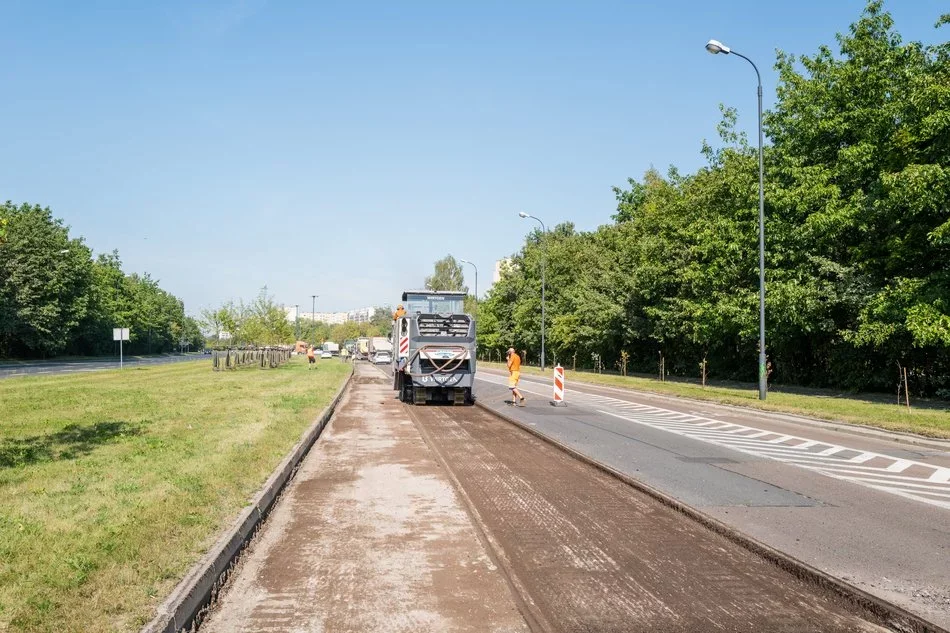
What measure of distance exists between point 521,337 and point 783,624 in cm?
6221

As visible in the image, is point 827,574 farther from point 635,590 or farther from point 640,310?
point 640,310

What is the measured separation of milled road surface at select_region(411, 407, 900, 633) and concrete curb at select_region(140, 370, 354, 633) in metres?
2.21

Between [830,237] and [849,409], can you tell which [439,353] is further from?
[830,237]

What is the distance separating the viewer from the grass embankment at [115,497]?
4.52 m

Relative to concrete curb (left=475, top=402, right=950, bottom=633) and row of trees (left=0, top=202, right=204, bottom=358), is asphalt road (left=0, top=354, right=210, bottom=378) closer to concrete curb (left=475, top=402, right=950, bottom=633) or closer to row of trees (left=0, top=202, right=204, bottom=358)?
row of trees (left=0, top=202, right=204, bottom=358)

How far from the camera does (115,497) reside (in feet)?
24.4

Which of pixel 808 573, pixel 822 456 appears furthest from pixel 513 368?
pixel 808 573

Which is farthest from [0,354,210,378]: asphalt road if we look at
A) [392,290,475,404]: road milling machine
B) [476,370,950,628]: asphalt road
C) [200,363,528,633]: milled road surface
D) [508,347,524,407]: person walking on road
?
[200,363,528,633]: milled road surface

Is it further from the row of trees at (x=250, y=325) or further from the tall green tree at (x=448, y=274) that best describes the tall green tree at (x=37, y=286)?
the tall green tree at (x=448, y=274)

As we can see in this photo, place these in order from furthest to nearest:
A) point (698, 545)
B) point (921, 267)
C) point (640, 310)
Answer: point (640, 310) < point (921, 267) < point (698, 545)

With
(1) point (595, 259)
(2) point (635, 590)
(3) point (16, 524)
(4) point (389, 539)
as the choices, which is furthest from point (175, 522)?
(1) point (595, 259)

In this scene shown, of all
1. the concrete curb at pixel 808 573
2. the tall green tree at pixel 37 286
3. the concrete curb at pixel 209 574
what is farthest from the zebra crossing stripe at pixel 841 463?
the tall green tree at pixel 37 286

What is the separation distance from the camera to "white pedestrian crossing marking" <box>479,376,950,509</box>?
9250 millimetres

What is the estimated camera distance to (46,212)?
229 ft
